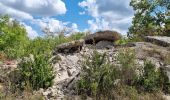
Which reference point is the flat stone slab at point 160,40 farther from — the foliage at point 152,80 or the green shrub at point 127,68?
the green shrub at point 127,68

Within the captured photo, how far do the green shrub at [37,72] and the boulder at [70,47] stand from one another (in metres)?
4.87

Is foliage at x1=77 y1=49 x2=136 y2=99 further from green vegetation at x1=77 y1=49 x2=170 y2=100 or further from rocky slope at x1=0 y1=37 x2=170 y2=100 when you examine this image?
rocky slope at x1=0 y1=37 x2=170 y2=100

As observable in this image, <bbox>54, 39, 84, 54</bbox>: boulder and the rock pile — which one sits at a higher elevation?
<bbox>54, 39, 84, 54</bbox>: boulder

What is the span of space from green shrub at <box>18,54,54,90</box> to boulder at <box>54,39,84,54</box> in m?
4.87

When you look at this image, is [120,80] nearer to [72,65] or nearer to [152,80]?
[152,80]

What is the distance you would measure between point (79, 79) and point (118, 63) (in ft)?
5.28

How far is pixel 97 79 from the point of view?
10.9 m

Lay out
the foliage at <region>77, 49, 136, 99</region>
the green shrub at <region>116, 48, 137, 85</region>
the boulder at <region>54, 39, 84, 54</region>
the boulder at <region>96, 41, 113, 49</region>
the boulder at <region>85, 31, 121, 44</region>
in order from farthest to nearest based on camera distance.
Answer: the boulder at <region>85, 31, 121, 44</region> < the boulder at <region>96, 41, 113, 49</region> < the boulder at <region>54, 39, 84, 54</region> < the green shrub at <region>116, 48, 137, 85</region> < the foliage at <region>77, 49, 136, 99</region>

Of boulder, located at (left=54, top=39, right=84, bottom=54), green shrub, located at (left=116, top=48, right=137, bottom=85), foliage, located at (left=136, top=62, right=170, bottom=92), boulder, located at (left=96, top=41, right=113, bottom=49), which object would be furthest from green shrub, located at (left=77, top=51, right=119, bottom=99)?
boulder, located at (left=96, top=41, right=113, bottom=49)

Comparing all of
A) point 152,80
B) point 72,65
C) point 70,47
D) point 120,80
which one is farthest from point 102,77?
point 70,47

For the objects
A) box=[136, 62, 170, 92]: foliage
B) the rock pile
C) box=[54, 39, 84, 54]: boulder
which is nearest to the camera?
box=[136, 62, 170, 92]: foliage

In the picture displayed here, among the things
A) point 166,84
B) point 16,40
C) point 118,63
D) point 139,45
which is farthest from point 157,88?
point 16,40

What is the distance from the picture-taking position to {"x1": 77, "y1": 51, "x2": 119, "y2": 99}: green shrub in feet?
35.4

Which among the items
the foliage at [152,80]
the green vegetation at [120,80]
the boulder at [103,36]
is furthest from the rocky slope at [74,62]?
the boulder at [103,36]
